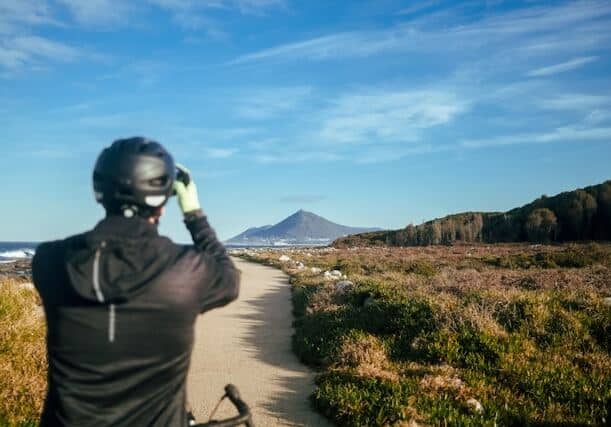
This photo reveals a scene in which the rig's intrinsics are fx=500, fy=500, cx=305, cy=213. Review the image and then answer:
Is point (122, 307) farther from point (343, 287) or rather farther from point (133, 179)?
Answer: point (343, 287)

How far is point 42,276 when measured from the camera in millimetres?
2252

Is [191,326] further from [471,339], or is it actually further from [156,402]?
[471,339]

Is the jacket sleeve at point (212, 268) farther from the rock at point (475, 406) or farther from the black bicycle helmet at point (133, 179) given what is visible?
the rock at point (475, 406)

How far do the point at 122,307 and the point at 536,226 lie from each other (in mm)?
80982

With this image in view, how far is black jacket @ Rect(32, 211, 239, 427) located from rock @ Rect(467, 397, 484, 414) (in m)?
4.87

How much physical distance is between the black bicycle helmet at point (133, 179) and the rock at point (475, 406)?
516cm

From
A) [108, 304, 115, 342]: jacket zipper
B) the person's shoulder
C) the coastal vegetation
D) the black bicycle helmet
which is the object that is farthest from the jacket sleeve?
the coastal vegetation

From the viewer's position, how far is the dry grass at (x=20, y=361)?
5754mm

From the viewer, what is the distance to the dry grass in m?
5.75

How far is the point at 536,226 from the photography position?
246 ft

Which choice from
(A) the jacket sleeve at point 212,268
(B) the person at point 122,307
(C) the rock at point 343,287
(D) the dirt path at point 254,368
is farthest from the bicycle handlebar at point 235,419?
(C) the rock at point 343,287

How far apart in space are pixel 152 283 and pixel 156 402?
1.95 ft

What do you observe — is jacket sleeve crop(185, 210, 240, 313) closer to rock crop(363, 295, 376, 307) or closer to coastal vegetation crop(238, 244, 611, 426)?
coastal vegetation crop(238, 244, 611, 426)

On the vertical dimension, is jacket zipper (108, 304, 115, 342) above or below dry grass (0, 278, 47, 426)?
above
